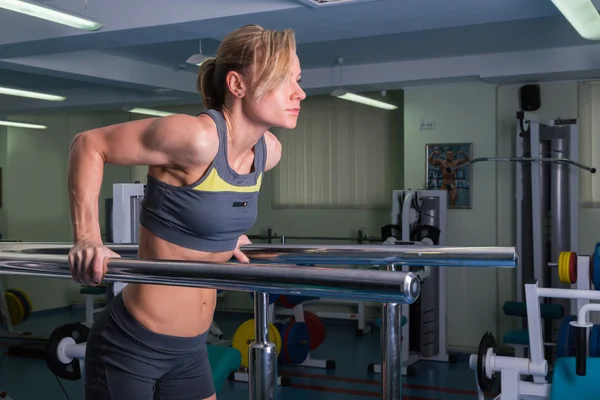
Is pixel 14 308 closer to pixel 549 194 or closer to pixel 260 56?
pixel 549 194

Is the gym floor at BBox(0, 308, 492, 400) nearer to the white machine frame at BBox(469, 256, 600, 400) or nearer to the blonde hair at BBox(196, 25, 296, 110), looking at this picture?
the white machine frame at BBox(469, 256, 600, 400)

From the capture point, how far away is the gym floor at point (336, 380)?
5.46 meters

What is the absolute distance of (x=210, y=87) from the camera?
5.53ft

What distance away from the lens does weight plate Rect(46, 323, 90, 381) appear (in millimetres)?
3438

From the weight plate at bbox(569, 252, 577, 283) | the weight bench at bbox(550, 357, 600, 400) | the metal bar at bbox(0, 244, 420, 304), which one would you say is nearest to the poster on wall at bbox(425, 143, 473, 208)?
the weight plate at bbox(569, 252, 577, 283)

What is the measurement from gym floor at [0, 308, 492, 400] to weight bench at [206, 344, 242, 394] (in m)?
1.57

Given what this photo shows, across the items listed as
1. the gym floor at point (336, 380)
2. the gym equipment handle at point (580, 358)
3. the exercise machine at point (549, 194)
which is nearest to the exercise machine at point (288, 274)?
the gym equipment handle at point (580, 358)

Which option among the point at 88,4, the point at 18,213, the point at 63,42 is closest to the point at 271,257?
the point at 88,4

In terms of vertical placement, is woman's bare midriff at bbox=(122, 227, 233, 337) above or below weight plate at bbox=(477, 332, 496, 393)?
above

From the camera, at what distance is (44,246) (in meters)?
1.67

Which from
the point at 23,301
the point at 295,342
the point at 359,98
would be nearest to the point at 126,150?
the point at 295,342

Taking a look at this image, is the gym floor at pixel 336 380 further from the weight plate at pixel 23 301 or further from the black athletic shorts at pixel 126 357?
the black athletic shorts at pixel 126 357

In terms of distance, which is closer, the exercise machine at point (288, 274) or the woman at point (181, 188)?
the exercise machine at point (288, 274)

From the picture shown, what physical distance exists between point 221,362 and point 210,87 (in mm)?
2440
